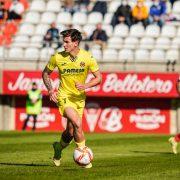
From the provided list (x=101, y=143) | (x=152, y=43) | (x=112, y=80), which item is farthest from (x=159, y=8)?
(x=101, y=143)

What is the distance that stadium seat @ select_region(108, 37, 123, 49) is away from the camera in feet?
99.6

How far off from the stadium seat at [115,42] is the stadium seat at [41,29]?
321cm

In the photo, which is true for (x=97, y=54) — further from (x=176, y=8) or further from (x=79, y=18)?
(x=176, y=8)

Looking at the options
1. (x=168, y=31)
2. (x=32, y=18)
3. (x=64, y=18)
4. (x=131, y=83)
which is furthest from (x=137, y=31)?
(x=32, y=18)

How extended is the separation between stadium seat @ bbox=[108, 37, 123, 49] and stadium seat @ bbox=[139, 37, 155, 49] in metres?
0.87

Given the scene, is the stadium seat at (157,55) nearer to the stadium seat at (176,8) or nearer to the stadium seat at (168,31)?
the stadium seat at (168,31)

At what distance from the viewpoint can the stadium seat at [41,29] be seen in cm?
3247

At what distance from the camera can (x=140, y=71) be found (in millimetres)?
29484

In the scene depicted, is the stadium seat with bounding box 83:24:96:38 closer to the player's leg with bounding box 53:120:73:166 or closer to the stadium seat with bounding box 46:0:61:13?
the stadium seat with bounding box 46:0:61:13

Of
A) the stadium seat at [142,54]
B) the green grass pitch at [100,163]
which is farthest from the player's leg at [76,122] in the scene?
the stadium seat at [142,54]

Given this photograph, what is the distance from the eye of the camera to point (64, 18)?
108 ft

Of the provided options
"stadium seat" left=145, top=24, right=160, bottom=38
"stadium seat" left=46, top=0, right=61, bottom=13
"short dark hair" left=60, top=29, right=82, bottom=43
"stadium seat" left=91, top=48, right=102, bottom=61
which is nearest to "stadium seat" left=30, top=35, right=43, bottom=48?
"stadium seat" left=46, top=0, right=61, bottom=13

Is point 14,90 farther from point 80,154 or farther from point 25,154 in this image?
point 80,154

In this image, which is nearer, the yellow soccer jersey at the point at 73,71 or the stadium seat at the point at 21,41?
the yellow soccer jersey at the point at 73,71
